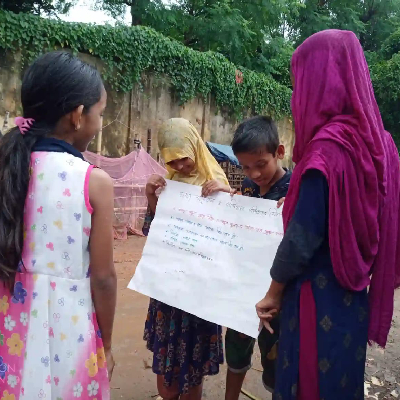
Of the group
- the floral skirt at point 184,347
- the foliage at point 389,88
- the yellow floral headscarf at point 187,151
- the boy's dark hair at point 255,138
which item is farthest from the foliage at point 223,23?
the floral skirt at point 184,347

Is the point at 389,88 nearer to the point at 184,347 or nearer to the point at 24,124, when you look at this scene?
the point at 184,347

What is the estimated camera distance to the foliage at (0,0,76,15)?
33.8ft

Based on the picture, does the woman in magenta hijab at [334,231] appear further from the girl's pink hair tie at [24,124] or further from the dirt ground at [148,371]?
the dirt ground at [148,371]

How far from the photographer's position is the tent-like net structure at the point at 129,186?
7.40 m

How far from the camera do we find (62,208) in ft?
4.09

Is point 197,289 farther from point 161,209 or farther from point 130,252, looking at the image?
point 130,252

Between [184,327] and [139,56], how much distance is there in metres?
7.48

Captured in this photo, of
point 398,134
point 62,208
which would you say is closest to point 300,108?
point 62,208

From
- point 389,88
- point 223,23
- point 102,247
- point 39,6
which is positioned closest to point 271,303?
point 102,247

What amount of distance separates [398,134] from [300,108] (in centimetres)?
1609

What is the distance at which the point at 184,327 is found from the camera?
1.98 metres

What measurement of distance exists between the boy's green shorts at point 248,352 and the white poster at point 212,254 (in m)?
0.33

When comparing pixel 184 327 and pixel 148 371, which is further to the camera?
pixel 148 371

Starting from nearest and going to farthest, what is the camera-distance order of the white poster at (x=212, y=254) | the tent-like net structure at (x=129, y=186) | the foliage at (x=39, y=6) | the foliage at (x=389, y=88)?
the white poster at (x=212, y=254) → the tent-like net structure at (x=129, y=186) → the foliage at (x=39, y=6) → the foliage at (x=389, y=88)
